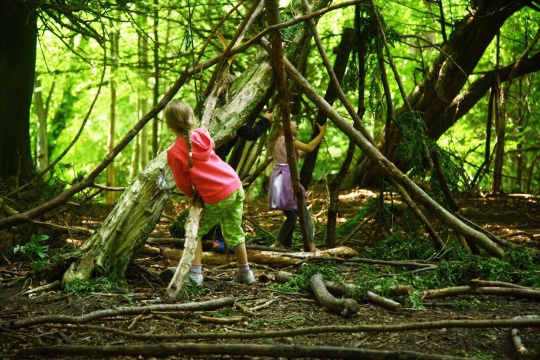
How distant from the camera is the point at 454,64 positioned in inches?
328

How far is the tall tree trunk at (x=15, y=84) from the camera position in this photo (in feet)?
24.7

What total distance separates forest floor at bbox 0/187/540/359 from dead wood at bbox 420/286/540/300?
6 cm

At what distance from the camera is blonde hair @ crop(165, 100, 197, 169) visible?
453 cm

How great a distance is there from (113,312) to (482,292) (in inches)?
106

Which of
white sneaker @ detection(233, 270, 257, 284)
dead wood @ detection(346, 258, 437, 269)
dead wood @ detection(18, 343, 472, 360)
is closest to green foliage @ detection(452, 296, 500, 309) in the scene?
dead wood @ detection(346, 258, 437, 269)

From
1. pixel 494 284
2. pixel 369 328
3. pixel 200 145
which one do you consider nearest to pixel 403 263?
pixel 494 284

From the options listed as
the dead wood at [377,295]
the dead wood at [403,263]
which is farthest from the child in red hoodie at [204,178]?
the dead wood at [403,263]

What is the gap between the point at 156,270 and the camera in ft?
18.0

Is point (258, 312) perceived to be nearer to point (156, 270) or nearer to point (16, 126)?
point (156, 270)

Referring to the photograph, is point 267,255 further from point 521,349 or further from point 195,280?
point 521,349

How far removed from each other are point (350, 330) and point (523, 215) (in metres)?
6.74

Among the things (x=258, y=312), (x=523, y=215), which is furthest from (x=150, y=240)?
(x=523, y=215)

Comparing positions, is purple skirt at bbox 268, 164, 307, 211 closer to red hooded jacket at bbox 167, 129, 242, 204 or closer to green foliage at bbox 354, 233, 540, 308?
green foliage at bbox 354, 233, 540, 308

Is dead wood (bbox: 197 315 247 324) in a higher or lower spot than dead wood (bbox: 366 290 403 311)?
lower
